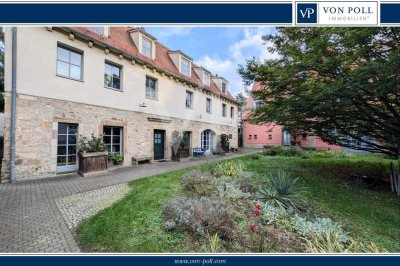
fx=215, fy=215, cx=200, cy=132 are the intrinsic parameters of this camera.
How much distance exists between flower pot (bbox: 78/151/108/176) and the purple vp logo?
8.54 meters

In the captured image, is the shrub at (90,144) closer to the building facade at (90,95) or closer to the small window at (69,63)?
the building facade at (90,95)

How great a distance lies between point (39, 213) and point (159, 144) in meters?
9.29

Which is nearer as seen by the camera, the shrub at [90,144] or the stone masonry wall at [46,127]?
the stone masonry wall at [46,127]

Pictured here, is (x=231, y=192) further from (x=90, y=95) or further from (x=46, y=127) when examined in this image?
(x=90, y=95)

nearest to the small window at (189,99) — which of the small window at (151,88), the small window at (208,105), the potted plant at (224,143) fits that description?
the small window at (208,105)

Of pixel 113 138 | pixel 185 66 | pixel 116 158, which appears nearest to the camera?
pixel 116 158

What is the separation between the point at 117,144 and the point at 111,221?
768cm

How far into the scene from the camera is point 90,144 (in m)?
8.95

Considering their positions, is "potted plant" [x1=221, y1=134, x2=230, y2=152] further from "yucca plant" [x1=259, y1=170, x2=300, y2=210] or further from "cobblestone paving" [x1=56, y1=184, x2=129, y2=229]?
"yucca plant" [x1=259, y1=170, x2=300, y2=210]

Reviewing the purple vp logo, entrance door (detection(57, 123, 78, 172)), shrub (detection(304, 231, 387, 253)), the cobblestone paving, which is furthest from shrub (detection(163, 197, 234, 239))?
entrance door (detection(57, 123, 78, 172))

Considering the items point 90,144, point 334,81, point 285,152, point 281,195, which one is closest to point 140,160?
point 90,144

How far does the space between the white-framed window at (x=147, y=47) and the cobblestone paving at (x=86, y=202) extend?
29.5ft

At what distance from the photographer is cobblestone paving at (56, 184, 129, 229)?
421 centimetres

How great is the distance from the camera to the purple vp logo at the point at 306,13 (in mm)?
2286
